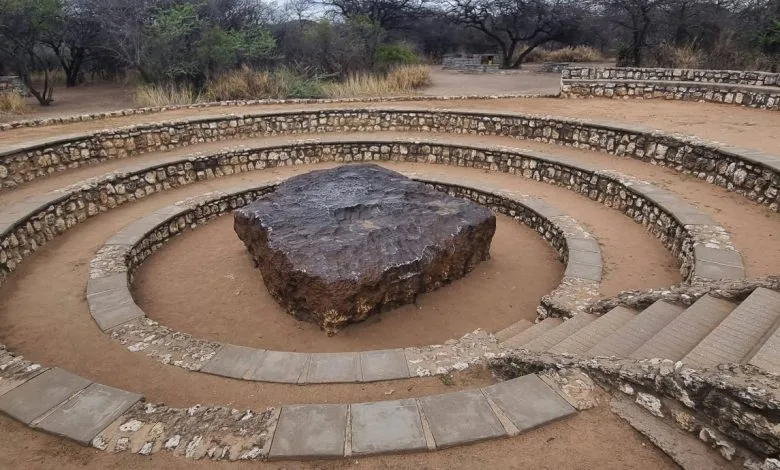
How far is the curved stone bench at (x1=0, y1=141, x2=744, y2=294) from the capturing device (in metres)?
6.31

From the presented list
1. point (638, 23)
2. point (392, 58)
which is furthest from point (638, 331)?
point (638, 23)

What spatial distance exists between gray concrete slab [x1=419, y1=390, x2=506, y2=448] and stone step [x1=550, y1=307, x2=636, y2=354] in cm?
118

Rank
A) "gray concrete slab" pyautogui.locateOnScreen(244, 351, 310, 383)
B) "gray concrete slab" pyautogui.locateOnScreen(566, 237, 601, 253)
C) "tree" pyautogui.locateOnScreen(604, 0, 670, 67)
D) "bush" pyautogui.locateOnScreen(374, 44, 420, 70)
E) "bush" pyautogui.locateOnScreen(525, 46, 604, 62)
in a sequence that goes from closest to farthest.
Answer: "gray concrete slab" pyautogui.locateOnScreen(244, 351, 310, 383) < "gray concrete slab" pyautogui.locateOnScreen(566, 237, 601, 253) < "tree" pyautogui.locateOnScreen(604, 0, 670, 67) < "bush" pyautogui.locateOnScreen(374, 44, 420, 70) < "bush" pyautogui.locateOnScreen(525, 46, 604, 62)

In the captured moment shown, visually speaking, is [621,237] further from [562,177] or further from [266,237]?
[266,237]

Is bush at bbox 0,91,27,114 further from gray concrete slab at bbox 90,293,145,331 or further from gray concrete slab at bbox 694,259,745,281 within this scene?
gray concrete slab at bbox 694,259,745,281

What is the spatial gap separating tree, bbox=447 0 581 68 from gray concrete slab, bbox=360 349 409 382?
29523 millimetres

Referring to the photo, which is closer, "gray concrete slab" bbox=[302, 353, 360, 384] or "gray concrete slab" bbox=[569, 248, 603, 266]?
"gray concrete slab" bbox=[302, 353, 360, 384]

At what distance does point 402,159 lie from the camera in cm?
1214

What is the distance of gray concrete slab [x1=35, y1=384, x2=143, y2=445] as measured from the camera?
3.18m

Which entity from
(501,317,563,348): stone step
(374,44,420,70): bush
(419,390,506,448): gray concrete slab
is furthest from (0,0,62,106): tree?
(419,390,506,448): gray concrete slab

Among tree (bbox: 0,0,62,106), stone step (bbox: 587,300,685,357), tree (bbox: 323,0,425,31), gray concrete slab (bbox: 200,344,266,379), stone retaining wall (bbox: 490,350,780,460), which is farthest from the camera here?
tree (bbox: 323,0,425,31)

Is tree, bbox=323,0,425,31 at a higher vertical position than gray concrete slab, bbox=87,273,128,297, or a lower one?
higher

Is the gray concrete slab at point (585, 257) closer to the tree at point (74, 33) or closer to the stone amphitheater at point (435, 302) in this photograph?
the stone amphitheater at point (435, 302)

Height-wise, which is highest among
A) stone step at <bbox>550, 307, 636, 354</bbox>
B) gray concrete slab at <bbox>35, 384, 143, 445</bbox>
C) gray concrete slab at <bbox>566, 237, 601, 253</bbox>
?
stone step at <bbox>550, 307, 636, 354</bbox>
